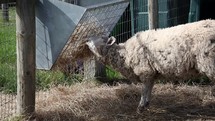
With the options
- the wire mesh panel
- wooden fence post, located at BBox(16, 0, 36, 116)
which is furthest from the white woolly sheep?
the wire mesh panel

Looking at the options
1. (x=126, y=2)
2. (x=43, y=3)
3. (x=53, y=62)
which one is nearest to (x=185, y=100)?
(x=126, y=2)

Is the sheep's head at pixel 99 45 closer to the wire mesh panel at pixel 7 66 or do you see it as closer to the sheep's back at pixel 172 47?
the sheep's back at pixel 172 47

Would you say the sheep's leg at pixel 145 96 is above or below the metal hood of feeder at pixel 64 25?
below

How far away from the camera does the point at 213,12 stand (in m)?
9.30

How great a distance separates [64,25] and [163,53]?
1300 mm

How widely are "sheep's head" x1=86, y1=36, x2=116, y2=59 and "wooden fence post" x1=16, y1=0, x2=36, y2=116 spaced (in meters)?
0.88

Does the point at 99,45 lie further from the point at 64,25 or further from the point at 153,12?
the point at 153,12

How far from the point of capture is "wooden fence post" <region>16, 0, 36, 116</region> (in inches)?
A: 213

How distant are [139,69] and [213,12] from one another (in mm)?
3937

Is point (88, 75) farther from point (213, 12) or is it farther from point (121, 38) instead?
point (213, 12)

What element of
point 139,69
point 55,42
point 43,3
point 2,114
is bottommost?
point 2,114

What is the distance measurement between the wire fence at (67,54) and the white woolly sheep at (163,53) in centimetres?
42

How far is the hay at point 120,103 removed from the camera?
5992 mm

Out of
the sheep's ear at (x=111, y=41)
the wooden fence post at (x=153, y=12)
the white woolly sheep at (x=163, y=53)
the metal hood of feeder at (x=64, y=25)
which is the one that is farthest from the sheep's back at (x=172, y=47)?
the wooden fence post at (x=153, y=12)
